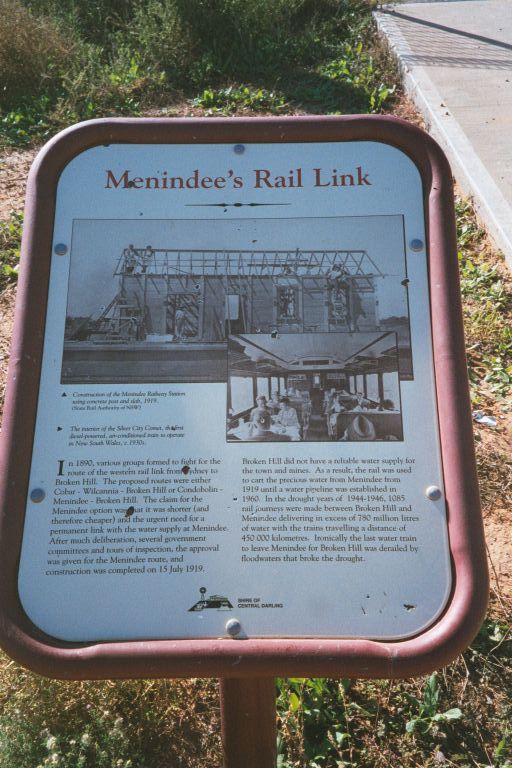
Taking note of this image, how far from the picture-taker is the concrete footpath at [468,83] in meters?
4.04

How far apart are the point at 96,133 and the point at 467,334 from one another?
7.40ft

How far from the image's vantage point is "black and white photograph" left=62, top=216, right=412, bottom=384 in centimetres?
160

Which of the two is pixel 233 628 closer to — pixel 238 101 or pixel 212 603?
pixel 212 603

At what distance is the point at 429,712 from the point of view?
2098 mm

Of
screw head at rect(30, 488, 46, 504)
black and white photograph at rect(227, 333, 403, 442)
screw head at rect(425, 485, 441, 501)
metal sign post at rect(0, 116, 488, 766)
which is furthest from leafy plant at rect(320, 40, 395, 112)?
screw head at rect(30, 488, 46, 504)

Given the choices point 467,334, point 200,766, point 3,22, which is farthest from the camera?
point 3,22

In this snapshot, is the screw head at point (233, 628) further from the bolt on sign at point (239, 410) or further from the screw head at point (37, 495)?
the screw head at point (37, 495)

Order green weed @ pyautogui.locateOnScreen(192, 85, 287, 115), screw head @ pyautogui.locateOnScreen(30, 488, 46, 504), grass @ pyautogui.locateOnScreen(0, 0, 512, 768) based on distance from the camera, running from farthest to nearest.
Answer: green weed @ pyautogui.locateOnScreen(192, 85, 287, 115)
grass @ pyautogui.locateOnScreen(0, 0, 512, 768)
screw head @ pyautogui.locateOnScreen(30, 488, 46, 504)

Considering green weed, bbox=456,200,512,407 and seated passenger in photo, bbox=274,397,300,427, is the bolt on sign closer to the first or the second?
seated passenger in photo, bbox=274,397,300,427

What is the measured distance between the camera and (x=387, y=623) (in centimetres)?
140

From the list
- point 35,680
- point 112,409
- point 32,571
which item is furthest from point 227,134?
point 35,680

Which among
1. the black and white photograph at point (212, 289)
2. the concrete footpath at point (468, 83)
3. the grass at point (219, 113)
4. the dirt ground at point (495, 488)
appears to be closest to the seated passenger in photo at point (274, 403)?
the black and white photograph at point (212, 289)

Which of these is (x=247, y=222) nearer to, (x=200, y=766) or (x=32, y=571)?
(x=32, y=571)

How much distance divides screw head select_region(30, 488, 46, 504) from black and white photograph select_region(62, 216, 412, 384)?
0.85 ft
